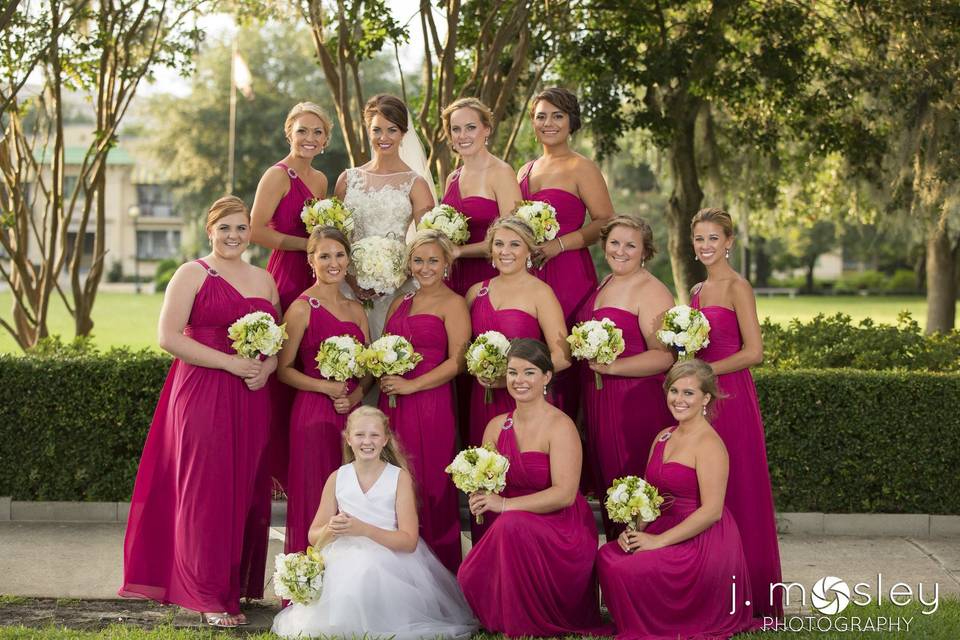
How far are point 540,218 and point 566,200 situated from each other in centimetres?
39

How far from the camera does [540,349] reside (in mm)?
5539

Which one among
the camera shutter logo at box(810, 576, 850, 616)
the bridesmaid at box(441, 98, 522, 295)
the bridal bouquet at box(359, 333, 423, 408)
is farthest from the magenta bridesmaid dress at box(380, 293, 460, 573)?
the camera shutter logo at box(810, 576, 850, 616)

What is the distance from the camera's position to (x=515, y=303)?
5.85 m

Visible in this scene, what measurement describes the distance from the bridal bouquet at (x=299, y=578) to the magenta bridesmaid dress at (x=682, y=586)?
1.35 metres

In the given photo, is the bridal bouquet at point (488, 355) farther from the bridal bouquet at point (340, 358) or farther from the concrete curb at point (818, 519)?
the concrete curb at point (818, 519)

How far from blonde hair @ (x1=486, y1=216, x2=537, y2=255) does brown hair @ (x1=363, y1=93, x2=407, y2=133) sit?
81 centimetres

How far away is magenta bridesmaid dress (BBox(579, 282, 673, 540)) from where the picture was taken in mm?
5945

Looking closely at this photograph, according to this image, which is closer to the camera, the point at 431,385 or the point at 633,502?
the point at 633,502

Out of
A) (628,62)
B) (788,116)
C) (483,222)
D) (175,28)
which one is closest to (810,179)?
(788,116)

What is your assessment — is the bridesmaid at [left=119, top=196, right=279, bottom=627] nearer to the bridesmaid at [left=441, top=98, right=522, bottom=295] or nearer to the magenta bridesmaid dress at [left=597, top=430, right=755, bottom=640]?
the bridesmaid at [left=441, top=98, right=522, bottom=295]

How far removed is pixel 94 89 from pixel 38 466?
6.12m

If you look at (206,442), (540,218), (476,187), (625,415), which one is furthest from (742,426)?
(206,442)

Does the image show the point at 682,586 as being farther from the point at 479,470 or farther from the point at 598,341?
the point at 598,341

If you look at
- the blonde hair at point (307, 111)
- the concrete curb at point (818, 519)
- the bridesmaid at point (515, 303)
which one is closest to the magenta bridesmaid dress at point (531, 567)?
the bridesmaid at point (515, 303)
